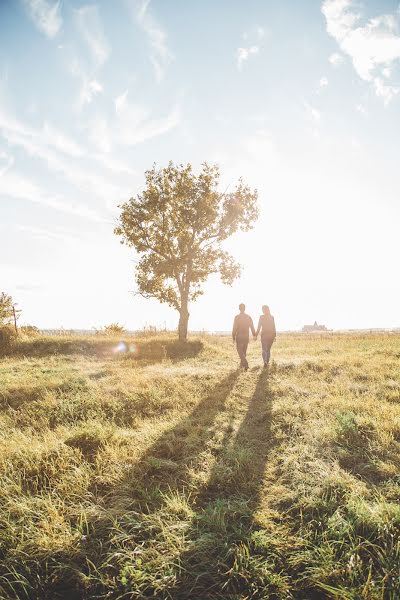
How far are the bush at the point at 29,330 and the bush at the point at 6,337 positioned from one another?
47.8 inches

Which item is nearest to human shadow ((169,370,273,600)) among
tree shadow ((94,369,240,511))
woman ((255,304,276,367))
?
tree shadow ((94,369,240,511))

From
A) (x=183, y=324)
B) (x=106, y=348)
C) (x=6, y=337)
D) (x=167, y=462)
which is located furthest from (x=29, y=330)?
(x=167, y=462)

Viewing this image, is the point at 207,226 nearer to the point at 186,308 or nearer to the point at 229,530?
the point at 186,308

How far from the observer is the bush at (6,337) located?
66.3 ft

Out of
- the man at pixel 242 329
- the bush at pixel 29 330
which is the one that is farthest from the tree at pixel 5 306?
the man at pixel 242 329

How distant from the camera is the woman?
13320 millimetres

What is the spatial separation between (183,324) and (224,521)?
1889 centimetres

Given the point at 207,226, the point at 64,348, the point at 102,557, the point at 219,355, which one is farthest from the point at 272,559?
the point at 207,226

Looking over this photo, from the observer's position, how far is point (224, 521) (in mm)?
3689

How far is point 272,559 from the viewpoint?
321 centimetres

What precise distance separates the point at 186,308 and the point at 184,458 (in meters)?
17.7

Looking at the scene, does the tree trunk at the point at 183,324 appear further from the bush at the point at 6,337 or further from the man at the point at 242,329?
the bush at the point at 6,337

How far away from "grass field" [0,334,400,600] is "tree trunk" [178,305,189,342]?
13.4 m

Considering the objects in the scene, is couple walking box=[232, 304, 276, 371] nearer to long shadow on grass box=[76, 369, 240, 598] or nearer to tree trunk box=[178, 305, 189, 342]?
long shadow on grass box=[76, 369, 240, 598]
